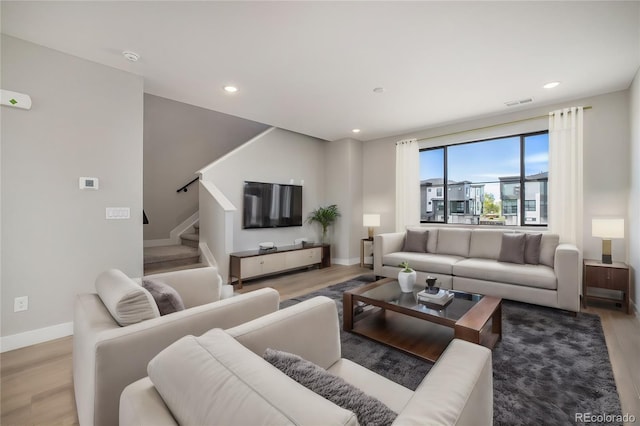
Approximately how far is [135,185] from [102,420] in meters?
2.47

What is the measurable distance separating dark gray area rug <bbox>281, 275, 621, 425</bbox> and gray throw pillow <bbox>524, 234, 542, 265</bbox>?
0.77 m

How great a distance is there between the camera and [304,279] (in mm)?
4645

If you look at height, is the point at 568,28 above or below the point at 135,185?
above

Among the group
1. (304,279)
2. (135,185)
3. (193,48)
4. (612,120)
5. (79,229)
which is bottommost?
(304,279)

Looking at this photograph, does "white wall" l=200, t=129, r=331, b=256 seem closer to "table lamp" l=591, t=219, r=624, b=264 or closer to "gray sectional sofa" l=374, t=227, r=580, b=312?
"gray sectional sofa" l=374, t=227, r=580, b=312

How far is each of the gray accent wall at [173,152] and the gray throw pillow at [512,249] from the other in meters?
5.54

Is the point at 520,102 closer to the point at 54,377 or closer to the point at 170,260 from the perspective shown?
the point at 170,260

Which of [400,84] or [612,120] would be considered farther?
[612,120]

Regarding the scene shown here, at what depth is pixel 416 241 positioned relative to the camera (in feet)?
15.2

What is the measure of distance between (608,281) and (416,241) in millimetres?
2228

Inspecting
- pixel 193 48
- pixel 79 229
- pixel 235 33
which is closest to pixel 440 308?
pixel 235 33

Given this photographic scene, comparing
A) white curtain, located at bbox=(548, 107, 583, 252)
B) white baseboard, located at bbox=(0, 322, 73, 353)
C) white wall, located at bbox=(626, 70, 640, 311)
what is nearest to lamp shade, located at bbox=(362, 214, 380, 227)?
white curtain, located at bbox=(548, 107, 583, 252)

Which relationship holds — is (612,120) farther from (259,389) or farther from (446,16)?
(259,389)

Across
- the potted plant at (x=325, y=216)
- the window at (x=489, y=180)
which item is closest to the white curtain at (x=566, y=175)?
the window at (x=489, y=180)
